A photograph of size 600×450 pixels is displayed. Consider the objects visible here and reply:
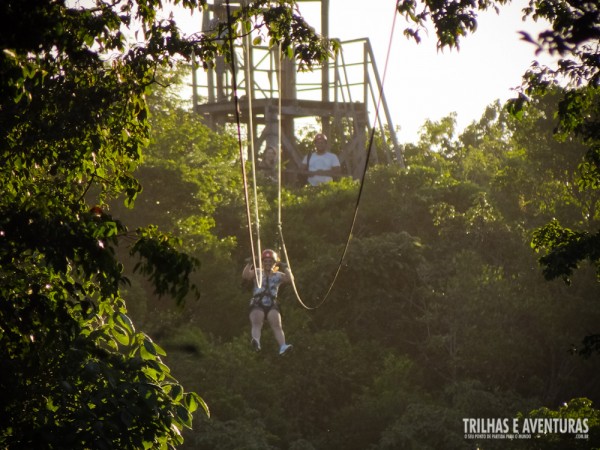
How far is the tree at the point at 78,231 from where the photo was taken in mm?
7898

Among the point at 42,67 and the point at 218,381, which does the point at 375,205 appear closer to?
the point at 218,381

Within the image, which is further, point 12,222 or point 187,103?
point 187,103

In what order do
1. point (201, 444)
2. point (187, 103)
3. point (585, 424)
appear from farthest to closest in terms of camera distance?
point (187, 103) → point (201, 444) → point (585, 424)

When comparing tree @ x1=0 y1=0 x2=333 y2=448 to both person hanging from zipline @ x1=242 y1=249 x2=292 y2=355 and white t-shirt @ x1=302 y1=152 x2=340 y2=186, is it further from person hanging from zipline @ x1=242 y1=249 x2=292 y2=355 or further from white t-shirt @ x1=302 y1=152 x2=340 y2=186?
white t-shirt @ x1=302 y1=152 x2=340 y2=186

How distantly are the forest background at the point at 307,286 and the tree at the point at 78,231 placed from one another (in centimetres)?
2

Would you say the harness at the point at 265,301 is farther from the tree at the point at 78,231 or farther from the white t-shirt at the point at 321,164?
the white t-shirt at the point at 321,164

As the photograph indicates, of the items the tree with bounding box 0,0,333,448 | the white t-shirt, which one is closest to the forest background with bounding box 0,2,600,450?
the tree with bounding box 0,0,333,448

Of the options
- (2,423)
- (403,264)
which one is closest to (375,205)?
(403,264)

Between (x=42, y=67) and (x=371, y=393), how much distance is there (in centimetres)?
1144

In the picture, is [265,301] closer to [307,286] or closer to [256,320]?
[256,320]

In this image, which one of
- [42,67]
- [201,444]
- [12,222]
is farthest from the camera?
[201,444]

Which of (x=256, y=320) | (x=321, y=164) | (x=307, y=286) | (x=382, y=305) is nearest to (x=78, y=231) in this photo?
(x=256, y=320)

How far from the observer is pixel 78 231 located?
786 cm

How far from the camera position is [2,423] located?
27.6 ft
